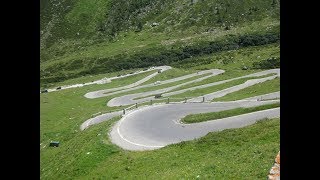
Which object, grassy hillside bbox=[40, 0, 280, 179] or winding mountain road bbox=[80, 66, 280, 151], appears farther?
winding mountain road bbox=[80, 66, 280, 151]

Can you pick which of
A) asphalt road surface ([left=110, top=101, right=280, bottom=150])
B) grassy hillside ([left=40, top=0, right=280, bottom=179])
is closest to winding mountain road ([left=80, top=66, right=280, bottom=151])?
asphalt road surface ([left=110, top=101, right=280, bottom=150])

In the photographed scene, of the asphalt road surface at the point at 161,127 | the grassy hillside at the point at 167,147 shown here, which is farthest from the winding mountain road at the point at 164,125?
the grassy hillside at the point at 167,147

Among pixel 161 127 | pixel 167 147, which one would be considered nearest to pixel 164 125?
pixel 161 127

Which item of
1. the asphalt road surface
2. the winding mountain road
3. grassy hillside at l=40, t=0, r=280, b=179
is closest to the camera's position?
grassy hillside at l=40, t=0, r=280, b=179

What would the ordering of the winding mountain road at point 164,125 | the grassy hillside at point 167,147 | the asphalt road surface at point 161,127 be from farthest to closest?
the winding mountain road at point 164,125
the asphalt road surface at point 161,127
the grassy hillside at point 167,147

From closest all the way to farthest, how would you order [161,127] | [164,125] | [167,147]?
[167,147], [161,127], [164,125]

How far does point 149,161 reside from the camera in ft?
109

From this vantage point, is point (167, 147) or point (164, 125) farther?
point (164, 125)

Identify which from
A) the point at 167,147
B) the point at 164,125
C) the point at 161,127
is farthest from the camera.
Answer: the point at 164,125

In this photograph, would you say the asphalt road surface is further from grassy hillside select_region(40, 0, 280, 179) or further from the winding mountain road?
grassy hillside select_region(40, 0, 280, 179)

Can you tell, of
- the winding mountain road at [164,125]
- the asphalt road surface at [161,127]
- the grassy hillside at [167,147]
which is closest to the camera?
the grassy hillside at [167,147]

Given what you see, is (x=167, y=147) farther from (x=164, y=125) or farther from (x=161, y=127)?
(x=164, y=125)

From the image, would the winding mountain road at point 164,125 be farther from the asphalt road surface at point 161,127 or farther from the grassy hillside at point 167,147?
the grassy hillside at point 167,147

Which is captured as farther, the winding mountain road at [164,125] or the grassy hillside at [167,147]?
the winding mountain road at [164,125]
